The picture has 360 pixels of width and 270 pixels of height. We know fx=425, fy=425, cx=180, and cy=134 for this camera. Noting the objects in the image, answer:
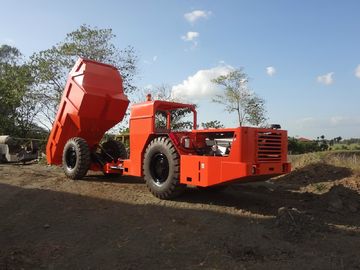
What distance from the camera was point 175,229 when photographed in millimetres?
6758

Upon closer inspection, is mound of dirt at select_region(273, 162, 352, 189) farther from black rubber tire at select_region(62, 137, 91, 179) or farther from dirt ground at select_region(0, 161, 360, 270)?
black rubber tire at select_region(62, 137, 91, 179)

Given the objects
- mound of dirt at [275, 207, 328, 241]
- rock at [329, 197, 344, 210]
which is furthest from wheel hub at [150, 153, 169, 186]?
rock at [329, 197, 344, 210]

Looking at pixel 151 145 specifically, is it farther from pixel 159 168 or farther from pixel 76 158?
pixel 76 158

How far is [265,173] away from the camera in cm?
776

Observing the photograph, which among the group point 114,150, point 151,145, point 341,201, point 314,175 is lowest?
point 341,201

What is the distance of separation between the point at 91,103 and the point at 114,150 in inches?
64.0

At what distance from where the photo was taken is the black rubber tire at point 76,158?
11453 mm

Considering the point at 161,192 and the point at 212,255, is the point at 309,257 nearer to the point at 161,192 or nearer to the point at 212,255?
the point at 212,255

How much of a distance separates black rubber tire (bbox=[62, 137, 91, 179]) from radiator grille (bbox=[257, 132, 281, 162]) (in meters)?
5.44

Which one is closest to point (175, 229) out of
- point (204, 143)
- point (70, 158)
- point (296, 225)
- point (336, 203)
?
point (296, 225)

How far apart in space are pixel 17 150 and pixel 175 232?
45.7 ft

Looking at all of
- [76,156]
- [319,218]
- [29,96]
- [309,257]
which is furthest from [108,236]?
[29,96]

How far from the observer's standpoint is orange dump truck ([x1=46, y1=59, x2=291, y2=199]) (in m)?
7.68

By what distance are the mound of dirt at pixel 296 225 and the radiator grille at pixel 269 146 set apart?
1.25m
